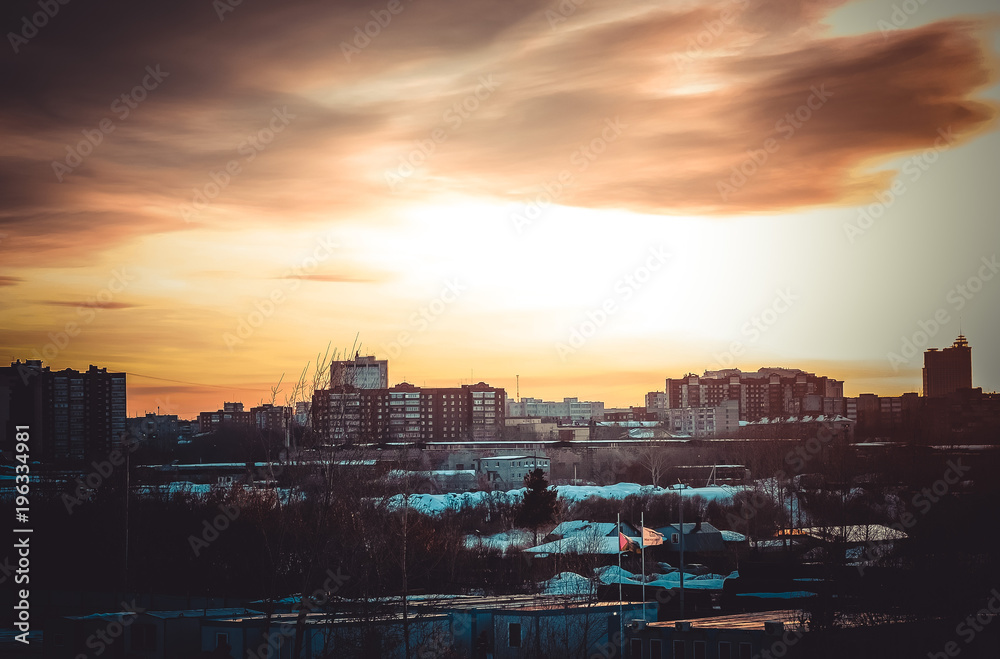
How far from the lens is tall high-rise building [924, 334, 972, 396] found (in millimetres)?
72125

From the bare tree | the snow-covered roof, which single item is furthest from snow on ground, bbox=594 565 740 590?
the bare tree

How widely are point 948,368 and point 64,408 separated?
6261 cm

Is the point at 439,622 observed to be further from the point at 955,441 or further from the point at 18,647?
the point at 955,441

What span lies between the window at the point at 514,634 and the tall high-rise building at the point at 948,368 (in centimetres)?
6294

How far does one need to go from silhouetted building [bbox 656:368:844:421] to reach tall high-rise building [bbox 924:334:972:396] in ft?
105

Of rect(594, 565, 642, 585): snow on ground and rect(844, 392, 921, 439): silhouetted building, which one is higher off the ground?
rect(844, 392, 921, 439): silhouetted building

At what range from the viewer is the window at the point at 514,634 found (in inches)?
665

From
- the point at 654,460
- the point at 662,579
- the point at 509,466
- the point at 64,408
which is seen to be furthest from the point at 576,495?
the point at 64,408

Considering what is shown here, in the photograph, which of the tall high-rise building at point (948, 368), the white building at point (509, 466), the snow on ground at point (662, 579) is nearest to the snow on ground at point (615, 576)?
the snow on ground at point (662, 579)

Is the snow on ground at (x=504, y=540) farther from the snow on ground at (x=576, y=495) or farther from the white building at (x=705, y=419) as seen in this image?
the white building at (x=705, y=419)

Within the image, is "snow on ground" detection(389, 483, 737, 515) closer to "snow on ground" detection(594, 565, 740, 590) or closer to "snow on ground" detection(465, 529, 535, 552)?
"snow on ground" detection(465, 529, 535, 552)

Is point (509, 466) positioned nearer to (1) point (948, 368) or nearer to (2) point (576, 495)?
(2) point (576, 495)

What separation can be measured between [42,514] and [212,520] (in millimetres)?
5542

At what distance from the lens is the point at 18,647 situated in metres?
19.0
